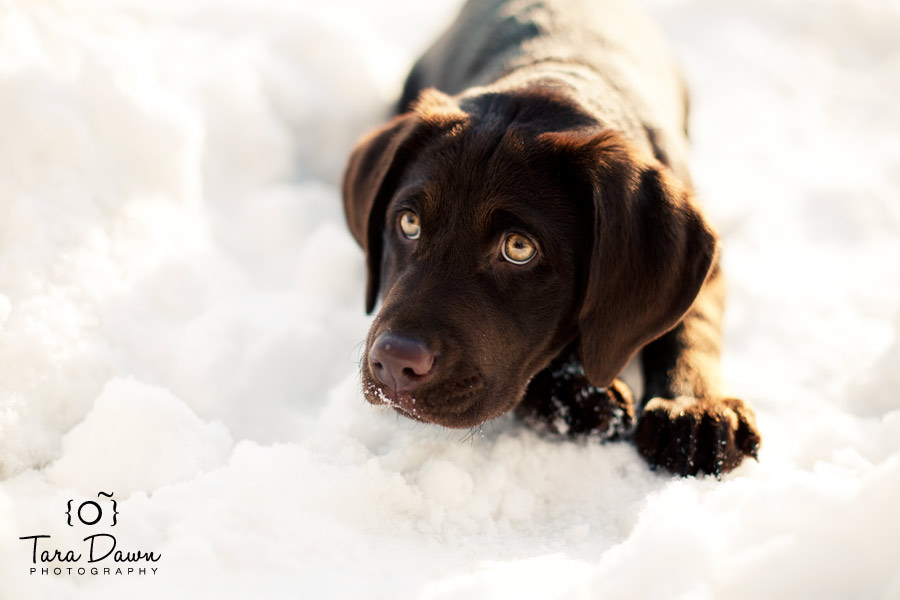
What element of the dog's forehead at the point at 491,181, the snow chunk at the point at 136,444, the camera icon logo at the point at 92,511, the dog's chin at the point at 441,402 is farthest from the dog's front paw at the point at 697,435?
the camera icon logo at the point at 92,511

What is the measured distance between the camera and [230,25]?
4633mm

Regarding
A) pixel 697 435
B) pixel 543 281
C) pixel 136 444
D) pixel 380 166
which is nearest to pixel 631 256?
pixel 543 281

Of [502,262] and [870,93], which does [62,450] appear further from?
[870,93]

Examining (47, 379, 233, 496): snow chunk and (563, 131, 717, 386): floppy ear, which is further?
(563, 131, 717, 386): floppy ear

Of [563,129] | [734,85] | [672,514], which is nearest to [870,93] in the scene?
[734,85]

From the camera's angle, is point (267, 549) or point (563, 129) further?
point (563, 129)

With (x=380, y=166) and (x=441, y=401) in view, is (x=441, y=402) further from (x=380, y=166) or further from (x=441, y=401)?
(x=380, y=166)

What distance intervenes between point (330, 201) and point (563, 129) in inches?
66.8

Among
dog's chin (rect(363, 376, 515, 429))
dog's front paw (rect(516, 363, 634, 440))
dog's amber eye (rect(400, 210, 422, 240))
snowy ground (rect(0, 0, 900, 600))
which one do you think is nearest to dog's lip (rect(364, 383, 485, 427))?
dog's chin (rect(363, 376, 515, 429))

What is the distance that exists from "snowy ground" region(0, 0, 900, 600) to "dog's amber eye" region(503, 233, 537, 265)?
0.59 m

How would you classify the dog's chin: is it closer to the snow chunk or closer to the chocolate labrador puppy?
the chocolate labrador puppy

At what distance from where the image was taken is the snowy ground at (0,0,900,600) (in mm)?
1792

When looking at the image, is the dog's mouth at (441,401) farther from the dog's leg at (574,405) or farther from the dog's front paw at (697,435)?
the dog's front paw at (697,435)

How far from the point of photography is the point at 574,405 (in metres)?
2.55
